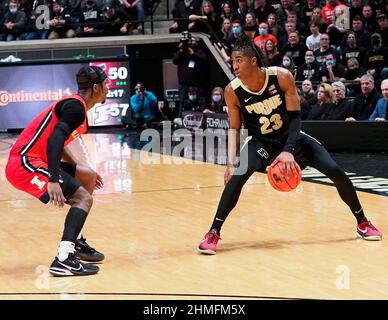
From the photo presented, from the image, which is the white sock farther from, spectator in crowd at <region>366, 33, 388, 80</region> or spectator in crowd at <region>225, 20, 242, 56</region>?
spectator in crowd at <region>225, 20, 242, 56</region>

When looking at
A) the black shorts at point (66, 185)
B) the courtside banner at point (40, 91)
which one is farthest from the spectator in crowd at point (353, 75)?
the black shorts at point (66, 185)

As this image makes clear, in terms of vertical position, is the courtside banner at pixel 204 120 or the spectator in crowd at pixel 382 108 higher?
the spectator in crowd at pixel 382 108

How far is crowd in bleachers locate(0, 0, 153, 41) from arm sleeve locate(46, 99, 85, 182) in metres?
16.0

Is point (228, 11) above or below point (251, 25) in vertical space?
above

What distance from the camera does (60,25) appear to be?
75.7ft

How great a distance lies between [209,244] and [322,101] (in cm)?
874

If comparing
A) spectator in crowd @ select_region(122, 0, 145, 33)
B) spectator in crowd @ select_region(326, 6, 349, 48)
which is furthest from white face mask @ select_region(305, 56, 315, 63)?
spectator in crowd @ select_region(122, 0, 145, 33)

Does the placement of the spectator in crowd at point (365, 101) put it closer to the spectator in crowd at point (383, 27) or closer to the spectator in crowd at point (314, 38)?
the spectator in crowd at point (383, 27)

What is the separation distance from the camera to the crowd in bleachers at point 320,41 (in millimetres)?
15648

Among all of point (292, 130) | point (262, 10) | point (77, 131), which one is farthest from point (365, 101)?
point (77, 131)

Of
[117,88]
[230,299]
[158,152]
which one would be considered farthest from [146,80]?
[230,299]

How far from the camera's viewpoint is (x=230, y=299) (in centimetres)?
599

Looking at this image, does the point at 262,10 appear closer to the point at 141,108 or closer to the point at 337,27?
the point at 337,27
